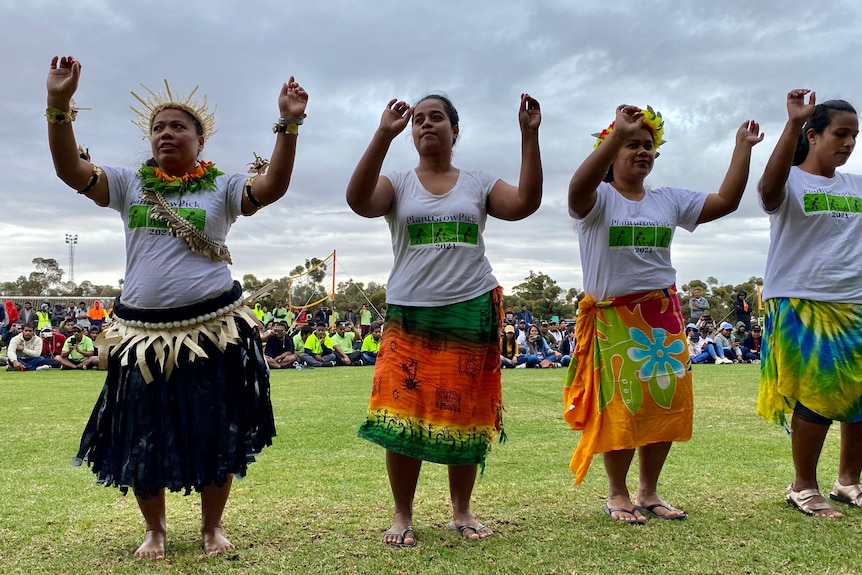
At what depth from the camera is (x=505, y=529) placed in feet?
11.4

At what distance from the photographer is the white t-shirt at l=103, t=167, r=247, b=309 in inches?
126

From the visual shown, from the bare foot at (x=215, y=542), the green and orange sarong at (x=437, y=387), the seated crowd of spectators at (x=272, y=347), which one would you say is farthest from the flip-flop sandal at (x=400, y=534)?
the seated crowd of spectators at (x=272, y=347)

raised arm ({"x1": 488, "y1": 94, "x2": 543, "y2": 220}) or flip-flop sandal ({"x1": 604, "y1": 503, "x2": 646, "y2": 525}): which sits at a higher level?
raised arm ({"x1": 488, "y1": 94, "x2": 543, "y2": 220})

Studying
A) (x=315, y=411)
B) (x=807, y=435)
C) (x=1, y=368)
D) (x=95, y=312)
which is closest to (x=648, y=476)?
(x=807, y=435)

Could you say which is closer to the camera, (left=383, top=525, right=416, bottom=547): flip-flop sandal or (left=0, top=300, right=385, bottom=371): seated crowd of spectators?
(left=383, top=525, right=416, bottom=547): flip-flop sandal

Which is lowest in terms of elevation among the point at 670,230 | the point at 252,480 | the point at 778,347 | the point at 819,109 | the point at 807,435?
the point at 252,480

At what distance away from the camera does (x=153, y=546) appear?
3141mm

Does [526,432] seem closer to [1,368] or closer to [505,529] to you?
[505,529]

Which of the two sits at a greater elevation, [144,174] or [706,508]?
[144,174]

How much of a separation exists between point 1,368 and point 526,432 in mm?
14926

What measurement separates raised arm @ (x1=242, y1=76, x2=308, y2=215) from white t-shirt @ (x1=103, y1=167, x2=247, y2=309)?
232mm

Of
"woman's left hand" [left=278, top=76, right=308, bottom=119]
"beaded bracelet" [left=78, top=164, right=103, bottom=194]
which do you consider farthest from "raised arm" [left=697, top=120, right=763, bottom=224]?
"beaded bracelet" [left=78, top=164, right=103, bottom=194]

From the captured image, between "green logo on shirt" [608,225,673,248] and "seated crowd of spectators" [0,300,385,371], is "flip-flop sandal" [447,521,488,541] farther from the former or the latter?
"seated crowd of spectators" [0,300,385,371]

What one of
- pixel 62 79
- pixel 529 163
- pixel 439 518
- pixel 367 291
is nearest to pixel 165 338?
pixel 62 79
